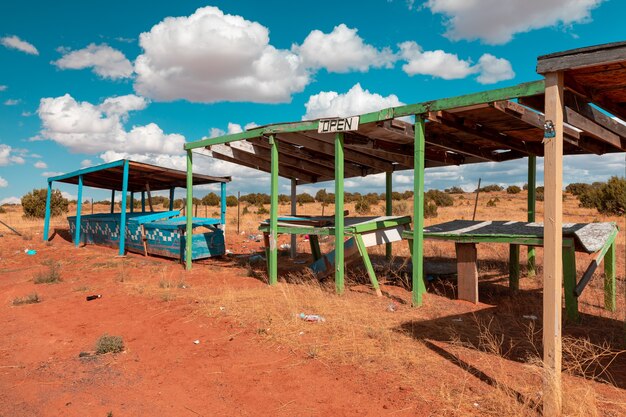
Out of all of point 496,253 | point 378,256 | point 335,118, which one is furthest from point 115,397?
point 496,253

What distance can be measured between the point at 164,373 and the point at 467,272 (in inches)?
188

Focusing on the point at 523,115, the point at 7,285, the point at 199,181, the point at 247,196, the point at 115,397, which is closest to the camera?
the point at 115,397

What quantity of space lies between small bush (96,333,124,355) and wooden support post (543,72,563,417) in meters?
4.54

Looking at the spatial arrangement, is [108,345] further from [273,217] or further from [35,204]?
[35,204]

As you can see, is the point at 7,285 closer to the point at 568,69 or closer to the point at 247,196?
the point at 568,69

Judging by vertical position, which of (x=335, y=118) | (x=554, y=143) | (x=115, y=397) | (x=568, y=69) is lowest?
(x=115, y=397)

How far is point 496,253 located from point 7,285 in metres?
12.3

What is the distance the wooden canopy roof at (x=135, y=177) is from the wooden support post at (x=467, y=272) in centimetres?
947

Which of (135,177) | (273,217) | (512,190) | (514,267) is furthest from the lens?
(512,190)

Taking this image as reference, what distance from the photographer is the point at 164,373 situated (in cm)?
448

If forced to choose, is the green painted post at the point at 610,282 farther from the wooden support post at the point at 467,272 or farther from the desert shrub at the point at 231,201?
the desert shrub at the point at 231,201

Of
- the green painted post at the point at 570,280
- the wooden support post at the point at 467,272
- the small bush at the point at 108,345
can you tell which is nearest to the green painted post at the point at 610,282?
the green painted post at the point at 570,280

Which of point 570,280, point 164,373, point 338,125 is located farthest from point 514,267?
point 164,373

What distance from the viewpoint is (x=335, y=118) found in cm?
736
